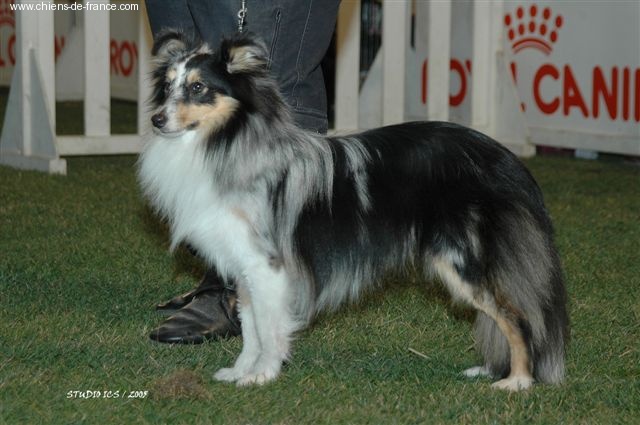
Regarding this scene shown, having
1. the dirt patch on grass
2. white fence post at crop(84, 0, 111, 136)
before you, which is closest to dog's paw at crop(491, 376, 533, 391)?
the dirt patch on grass

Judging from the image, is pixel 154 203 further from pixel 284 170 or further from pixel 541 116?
pixel 541 116

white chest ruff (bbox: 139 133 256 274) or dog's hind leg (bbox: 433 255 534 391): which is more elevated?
white chest ruff (bbox: 139 133 256 274)

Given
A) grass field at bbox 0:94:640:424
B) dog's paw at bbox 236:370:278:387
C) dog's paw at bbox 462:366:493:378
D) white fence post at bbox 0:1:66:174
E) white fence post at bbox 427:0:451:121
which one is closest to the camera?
grass field at bbox 0:94:640:424

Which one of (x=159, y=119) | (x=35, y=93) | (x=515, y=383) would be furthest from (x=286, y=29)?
(x=35, y=93)

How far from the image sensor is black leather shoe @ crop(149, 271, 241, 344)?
3881 mm

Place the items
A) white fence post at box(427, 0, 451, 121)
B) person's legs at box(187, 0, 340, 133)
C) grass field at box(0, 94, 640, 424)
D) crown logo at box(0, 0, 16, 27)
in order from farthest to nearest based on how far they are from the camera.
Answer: crown logo at box(0, 0, 16, 27) < white fence post at box(427, 0, 451, 121) < person's legs at box(187, 0, 340, 133) < grass field at box(0, 94, 640, 424)

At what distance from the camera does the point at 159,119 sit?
3305 millimetres

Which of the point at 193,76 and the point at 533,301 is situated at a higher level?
the point at 193,76

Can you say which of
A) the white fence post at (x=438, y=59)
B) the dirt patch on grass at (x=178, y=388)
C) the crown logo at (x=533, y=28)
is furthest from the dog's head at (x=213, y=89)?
the crown logo at (x=533, y=28)

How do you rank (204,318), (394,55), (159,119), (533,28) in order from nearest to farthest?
(159,119) < (204,318) < (394,55) < (533,28)

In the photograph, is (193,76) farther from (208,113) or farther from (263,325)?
(263,325)

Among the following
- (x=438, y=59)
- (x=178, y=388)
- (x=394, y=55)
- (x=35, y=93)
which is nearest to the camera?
(x=178, y=388)

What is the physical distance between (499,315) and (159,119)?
47.1 inches

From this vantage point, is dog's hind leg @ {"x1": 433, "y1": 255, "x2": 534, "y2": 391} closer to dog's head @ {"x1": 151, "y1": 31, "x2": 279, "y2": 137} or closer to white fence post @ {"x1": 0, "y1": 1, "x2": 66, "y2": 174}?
dog's head @ {"x1": 151, "y1": 31, "x2": 279, "y2": 137}
